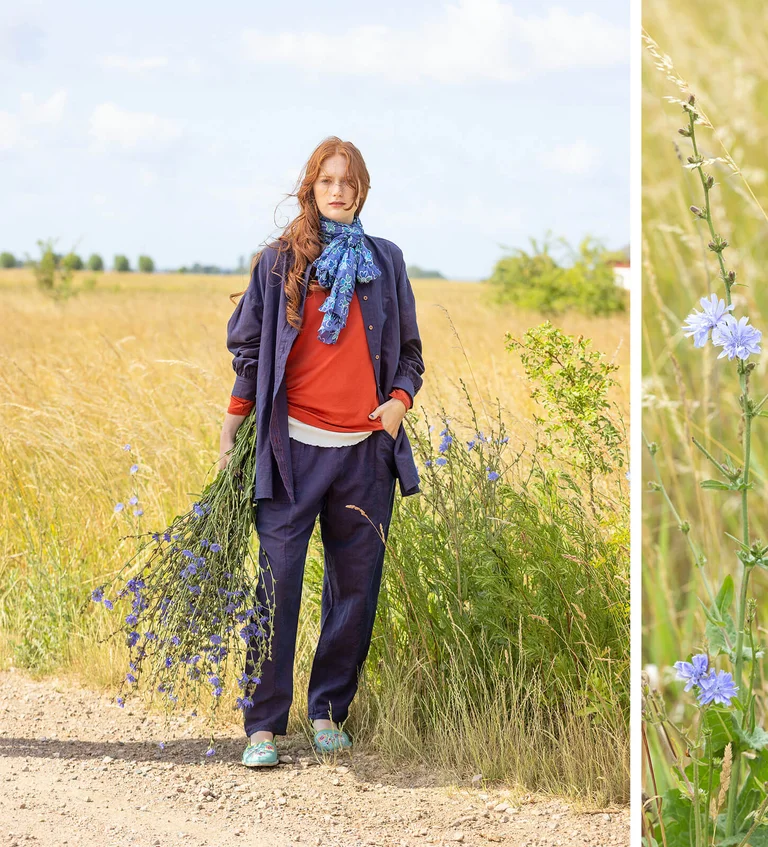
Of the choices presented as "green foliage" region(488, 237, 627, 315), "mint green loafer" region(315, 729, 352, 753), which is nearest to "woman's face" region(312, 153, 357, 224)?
"mint green loafer" region(315, 729, 352, 753)

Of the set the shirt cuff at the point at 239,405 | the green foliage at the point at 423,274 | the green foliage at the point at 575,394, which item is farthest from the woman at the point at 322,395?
the green foliage at the point at 423,274

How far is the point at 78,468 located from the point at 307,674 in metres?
1.88

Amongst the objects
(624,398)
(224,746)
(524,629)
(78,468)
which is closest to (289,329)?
(524,629)

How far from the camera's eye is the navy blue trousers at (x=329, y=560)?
Result: 3.21 meters

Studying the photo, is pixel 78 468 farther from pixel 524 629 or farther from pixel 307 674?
pixel 524 629

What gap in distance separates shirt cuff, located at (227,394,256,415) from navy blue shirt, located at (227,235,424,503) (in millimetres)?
23

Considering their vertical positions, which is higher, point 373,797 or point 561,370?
point 561,370

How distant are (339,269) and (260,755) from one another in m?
1.55

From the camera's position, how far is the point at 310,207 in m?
3.26

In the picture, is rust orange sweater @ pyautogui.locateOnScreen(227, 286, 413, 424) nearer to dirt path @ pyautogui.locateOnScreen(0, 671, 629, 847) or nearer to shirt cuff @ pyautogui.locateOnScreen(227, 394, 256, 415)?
shirt cuff @ pyautogui.locateOnScreen(227, 394, 256, 415)

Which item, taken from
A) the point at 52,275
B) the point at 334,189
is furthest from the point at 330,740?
the point at 52,275

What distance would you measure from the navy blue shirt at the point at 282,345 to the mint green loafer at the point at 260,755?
812 mm

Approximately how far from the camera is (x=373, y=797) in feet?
10.3

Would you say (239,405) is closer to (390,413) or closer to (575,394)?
(390,413)
